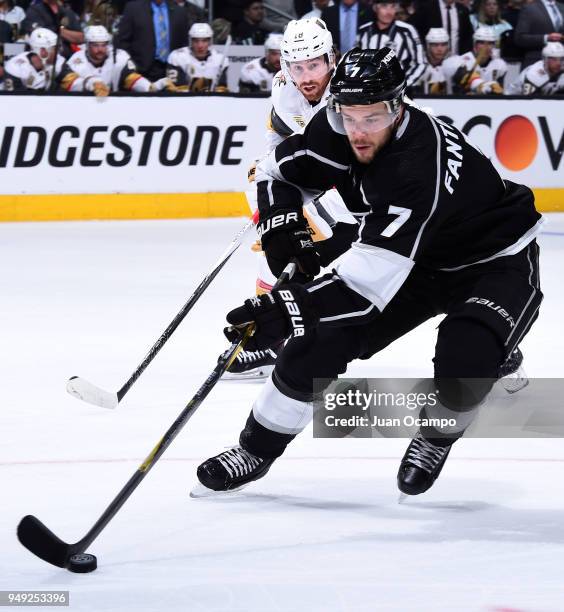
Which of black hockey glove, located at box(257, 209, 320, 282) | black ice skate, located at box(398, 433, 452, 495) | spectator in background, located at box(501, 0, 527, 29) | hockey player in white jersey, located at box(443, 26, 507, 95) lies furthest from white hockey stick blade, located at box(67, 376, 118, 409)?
spectator in background, located at box(501, 0, 527, 29)

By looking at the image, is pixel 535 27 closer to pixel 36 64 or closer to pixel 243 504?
pixel 36 64

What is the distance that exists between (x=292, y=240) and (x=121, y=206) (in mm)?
6262

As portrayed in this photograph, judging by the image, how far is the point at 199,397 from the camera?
3.25 metres

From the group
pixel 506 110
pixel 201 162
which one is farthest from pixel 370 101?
pixel 506 110

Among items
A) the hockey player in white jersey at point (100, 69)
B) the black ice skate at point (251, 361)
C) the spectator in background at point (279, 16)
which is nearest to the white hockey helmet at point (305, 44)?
the black ice skate at point (251, 361)

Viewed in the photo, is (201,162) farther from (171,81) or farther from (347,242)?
(347,242)

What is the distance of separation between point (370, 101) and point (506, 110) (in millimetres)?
7403

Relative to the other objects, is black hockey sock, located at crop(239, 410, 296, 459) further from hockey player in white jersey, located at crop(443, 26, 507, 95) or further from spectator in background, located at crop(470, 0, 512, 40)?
spectator in background, located at crop(470, 0, 512, 40)

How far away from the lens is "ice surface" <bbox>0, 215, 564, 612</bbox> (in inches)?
111

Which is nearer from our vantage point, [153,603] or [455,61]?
[153,603]

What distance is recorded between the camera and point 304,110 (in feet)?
16.6

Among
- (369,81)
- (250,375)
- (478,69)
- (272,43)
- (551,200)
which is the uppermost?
(369,81)

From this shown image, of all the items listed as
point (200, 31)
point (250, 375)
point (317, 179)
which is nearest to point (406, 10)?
point (200, 31)

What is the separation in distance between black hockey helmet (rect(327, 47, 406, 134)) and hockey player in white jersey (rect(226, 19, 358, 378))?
1.50 m
